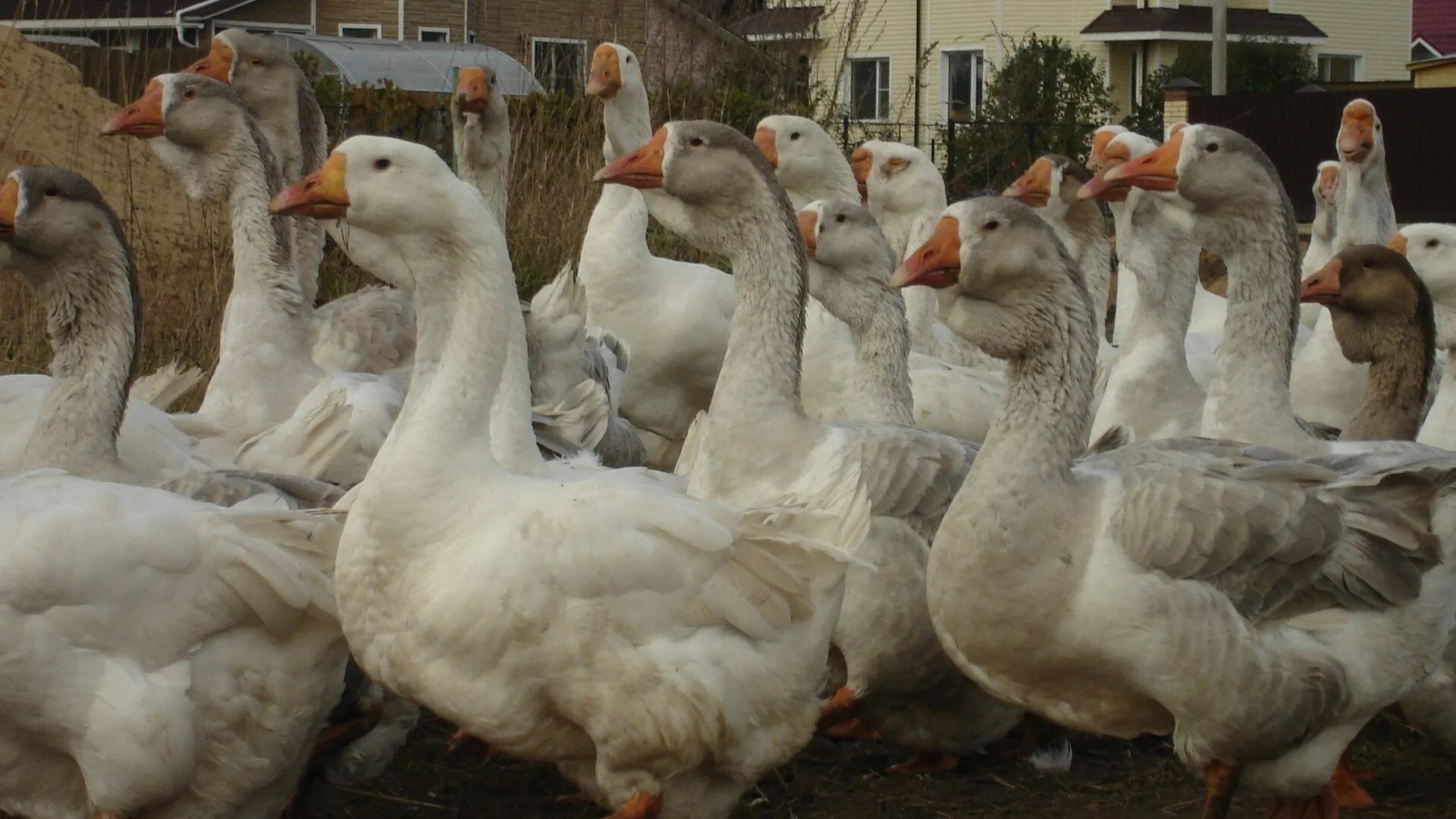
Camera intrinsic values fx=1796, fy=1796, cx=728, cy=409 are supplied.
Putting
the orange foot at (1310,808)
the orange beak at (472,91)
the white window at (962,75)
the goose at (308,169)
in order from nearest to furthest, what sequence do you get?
1. the orange foot at (1310,808)
2. the goose at (308,169)
3. the orange beak at (472,91)
4. the white window at (962,75)

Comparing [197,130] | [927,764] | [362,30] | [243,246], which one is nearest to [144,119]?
[197,130]

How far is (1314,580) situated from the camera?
461 centimetres

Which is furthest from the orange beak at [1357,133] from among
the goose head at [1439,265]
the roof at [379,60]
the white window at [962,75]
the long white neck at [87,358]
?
the white window at [962,75]

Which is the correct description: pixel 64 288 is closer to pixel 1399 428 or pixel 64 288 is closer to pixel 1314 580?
pixel 1314 580

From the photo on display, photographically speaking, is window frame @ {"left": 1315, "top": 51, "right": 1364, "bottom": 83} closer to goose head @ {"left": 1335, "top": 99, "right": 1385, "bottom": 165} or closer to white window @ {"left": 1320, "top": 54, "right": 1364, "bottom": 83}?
white window @ {"left": 1320, "top": 54, "right": 1364, "bottom": 83}

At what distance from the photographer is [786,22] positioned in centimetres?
1431

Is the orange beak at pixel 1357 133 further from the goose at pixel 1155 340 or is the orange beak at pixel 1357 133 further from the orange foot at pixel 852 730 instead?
the orange foot at pixel 852 730

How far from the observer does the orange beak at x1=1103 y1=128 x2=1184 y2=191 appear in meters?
5.89

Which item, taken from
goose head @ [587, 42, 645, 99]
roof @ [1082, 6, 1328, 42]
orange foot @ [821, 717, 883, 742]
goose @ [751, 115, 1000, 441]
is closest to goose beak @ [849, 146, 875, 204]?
goose head @ [587, 42, 645, 99]

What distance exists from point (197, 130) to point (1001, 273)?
3.56m

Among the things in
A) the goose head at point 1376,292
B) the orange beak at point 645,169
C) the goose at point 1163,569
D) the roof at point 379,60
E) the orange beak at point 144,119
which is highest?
the roof at point 379,60

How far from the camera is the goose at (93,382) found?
545 centimetres

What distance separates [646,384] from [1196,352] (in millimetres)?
2633

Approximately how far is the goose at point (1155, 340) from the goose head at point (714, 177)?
169 centimetres
